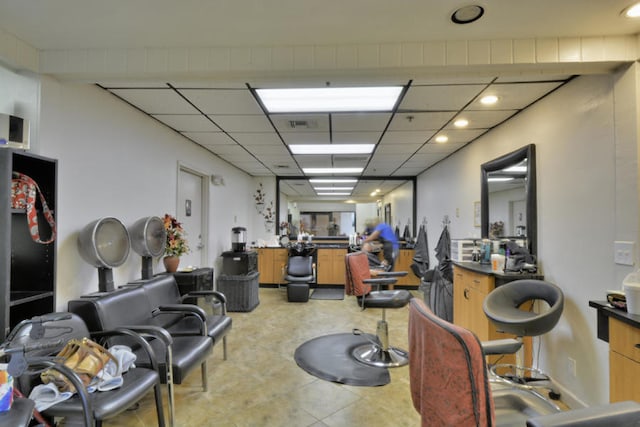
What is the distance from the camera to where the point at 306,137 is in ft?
13.6

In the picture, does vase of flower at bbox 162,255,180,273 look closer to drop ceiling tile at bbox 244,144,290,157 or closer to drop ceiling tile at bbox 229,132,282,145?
drop ceiling tile at bbox 229,132,282,145

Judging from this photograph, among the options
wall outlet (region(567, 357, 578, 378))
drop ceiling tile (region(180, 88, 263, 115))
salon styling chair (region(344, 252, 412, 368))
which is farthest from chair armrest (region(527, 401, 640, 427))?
drop ceiling tile (region(180, 88, 263, 115))

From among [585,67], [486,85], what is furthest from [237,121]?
[585,67]

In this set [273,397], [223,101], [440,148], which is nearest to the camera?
[273,397]

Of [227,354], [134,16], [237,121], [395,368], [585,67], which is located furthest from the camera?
[237,121]

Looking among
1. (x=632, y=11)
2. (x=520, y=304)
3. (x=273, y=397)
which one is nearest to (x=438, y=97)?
(x=632, y=11)

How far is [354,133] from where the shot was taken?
3.97 m

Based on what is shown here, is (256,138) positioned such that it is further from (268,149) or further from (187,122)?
(187,122)

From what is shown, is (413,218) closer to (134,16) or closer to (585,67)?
(585,67)

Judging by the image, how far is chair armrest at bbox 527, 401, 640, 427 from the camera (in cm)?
91

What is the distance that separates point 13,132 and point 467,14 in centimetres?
280

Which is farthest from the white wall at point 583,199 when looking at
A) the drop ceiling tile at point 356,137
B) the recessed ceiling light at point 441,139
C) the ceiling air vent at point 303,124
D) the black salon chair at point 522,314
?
the ceiling air vent at point 303,124

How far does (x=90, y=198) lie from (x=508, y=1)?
3.27 metres

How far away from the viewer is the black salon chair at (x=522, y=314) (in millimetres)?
2180
